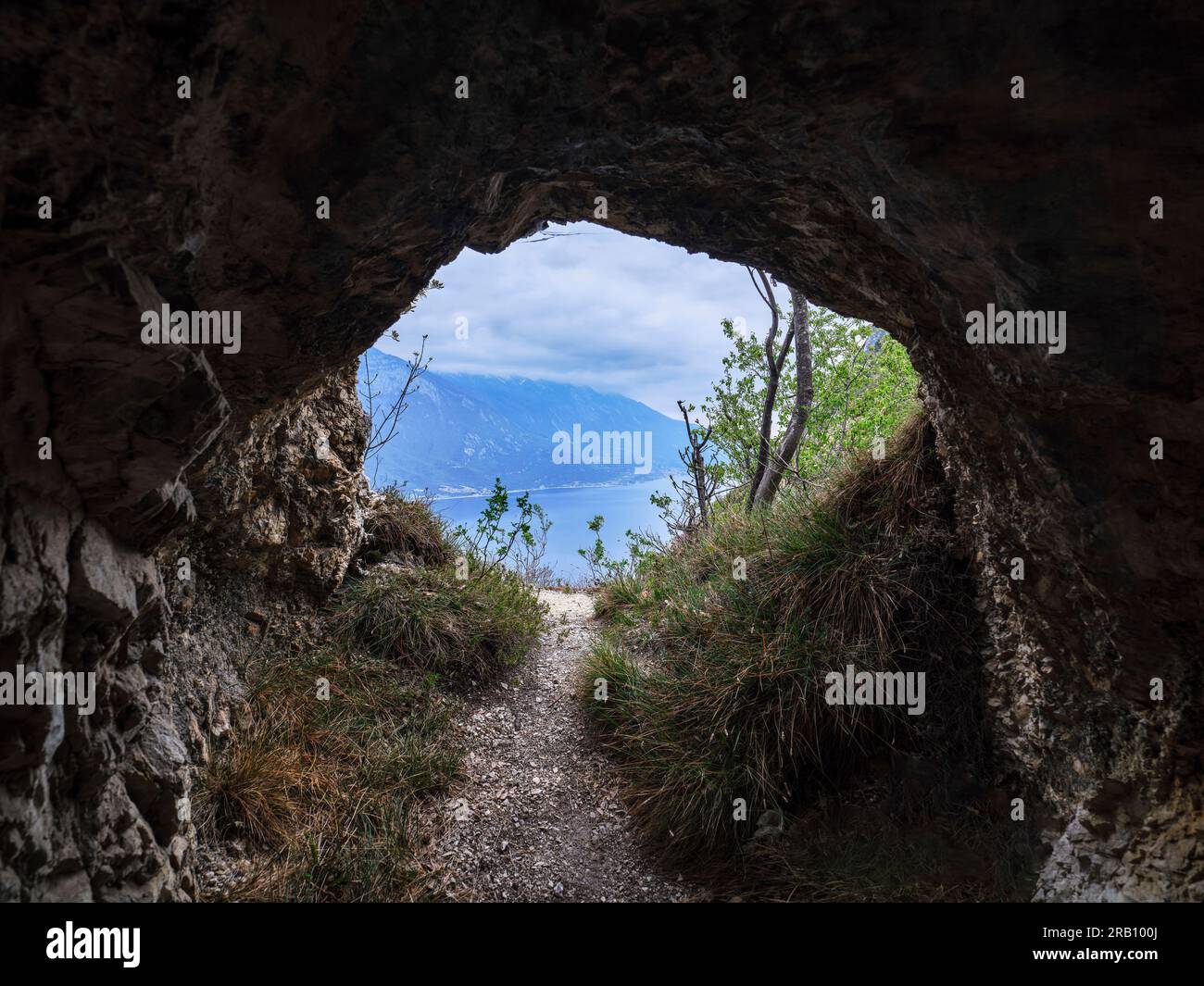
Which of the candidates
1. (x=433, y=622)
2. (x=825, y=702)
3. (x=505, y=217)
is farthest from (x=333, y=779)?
(x=505, y=217)

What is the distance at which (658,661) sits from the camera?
5.11m

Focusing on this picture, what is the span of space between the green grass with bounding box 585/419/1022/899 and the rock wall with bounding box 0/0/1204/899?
105cm

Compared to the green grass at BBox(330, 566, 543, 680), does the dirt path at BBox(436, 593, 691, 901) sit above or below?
below

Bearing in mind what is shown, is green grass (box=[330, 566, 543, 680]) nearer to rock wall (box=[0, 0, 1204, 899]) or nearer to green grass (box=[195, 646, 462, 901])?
green grass (box=[195, 646, 462, 901])

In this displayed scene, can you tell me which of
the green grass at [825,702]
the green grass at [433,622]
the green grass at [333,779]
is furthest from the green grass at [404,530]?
the green grass at [825,702]

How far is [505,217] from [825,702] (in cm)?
311

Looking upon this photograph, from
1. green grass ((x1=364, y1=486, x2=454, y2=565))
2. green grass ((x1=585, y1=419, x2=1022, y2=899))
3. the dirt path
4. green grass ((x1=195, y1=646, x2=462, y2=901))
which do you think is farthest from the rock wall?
green grass ((x1=364, y1=486, x2=454, y2=565))

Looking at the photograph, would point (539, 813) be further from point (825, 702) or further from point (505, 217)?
point (505, 217)

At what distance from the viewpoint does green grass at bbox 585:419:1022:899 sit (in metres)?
3.65

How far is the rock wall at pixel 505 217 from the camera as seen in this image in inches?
62.6
